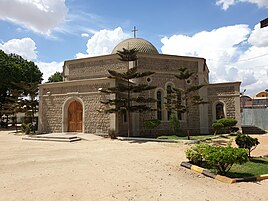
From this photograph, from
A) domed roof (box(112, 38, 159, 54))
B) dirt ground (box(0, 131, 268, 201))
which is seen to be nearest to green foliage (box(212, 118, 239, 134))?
domed roof (box(112, 38, 159, 54))

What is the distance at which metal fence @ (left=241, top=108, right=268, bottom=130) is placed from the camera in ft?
80.4

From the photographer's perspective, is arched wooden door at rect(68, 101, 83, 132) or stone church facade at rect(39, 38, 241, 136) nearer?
stone church facade at rect(39, 38, 241, 136)

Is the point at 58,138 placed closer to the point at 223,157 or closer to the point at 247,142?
the point at 247,142

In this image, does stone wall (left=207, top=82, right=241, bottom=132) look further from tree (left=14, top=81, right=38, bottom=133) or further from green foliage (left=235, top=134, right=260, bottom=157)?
tree (left=14, top=81, right=38, bottom=133)

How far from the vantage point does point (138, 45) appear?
71.8 feet

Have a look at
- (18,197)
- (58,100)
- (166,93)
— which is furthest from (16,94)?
(18,197)

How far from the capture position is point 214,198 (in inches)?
185

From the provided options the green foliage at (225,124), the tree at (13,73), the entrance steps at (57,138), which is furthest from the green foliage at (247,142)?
the tree at (13,73)

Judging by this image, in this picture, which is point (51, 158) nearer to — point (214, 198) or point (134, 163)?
point (134, 163)

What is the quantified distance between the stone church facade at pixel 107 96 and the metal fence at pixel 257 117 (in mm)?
7293

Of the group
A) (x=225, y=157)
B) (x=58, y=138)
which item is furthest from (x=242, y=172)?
(x=58, y=138)

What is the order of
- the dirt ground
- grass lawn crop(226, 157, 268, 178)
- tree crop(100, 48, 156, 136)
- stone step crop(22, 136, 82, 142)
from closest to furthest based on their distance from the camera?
the dirt ground → grass lawn crop(226, 157, 268, 178) → stone step crop(22, 136, 82, 142) → tree crop(100, 48, 156, 136)

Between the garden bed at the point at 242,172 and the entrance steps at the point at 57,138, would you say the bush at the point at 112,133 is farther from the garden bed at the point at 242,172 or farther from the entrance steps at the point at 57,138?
the garden bed at the point at 242,172

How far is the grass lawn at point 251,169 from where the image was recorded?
21.3 ft
